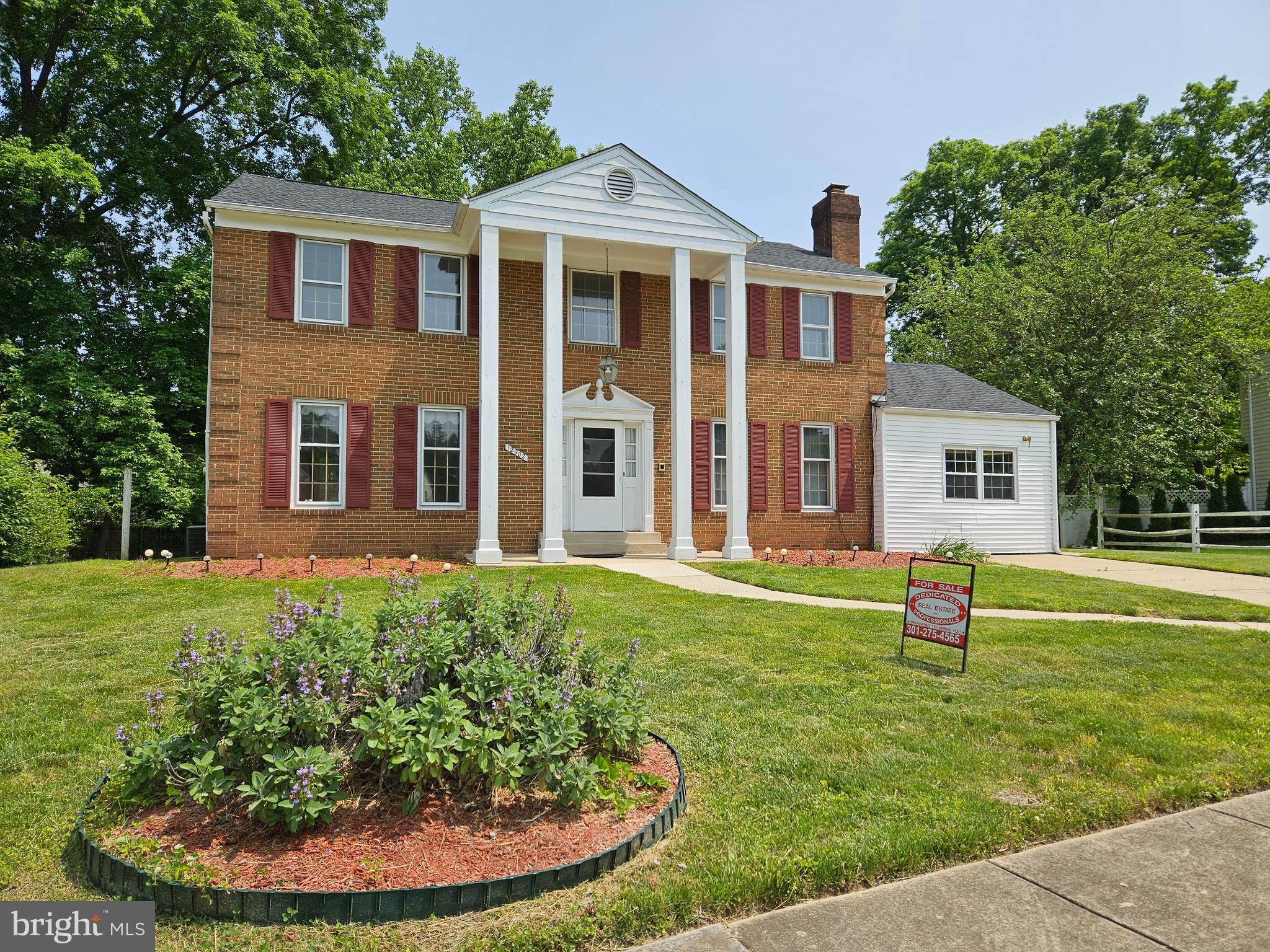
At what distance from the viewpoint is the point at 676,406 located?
13.6 meters

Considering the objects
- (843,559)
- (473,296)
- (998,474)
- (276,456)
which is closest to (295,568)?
(276,456)

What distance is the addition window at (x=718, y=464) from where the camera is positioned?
15414 millimetres

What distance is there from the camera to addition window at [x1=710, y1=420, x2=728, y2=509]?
15.4 meters

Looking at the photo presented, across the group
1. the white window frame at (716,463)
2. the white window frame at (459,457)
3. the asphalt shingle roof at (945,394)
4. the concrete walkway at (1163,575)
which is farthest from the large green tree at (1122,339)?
the white window frame at (459,457)

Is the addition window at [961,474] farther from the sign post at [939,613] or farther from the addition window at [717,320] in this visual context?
the sign post at [939,613]

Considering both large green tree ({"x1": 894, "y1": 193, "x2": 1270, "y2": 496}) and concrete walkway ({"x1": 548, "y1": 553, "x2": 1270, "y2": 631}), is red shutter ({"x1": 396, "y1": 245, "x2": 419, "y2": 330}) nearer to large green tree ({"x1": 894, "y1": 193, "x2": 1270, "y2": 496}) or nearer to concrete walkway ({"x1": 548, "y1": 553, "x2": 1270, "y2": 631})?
concrete walkway ({"x1": 548, "y1": 553, "x2": 1270, "y2": 631})

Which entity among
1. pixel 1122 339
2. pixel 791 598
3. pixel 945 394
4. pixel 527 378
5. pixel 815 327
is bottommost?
pixel 791 598

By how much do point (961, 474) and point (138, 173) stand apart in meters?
20.9

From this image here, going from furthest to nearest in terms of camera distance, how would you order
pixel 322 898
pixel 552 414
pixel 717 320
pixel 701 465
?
pixel 717 320
pixel 701 465
pixel 552 414
pixel 322 898

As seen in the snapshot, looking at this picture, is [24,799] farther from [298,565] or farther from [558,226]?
[558,226]

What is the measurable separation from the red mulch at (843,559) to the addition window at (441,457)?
5.84 metres

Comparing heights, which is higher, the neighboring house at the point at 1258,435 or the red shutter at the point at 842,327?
the red shutter at the point at 842,327

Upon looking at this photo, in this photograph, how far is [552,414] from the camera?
41.8 ft

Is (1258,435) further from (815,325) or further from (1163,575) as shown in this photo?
(815,325)
